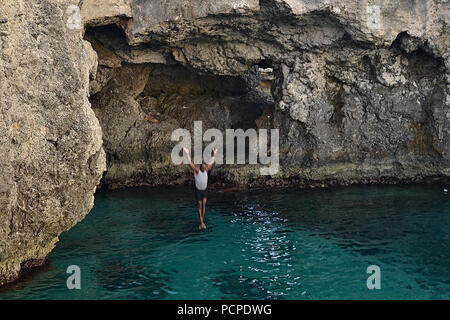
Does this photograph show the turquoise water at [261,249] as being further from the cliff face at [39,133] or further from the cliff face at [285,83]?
the cliff face at [285,83]

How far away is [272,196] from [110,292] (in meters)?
8.17

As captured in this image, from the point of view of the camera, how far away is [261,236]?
1170 cm

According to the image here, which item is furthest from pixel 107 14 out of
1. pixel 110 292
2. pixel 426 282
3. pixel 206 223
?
pixel 426 282

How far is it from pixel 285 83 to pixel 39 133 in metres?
9.67

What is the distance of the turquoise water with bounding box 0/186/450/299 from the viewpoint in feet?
28.2

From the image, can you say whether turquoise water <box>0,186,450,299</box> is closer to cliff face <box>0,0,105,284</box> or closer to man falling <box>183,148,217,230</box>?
man falling <box>183,148,217,230</box>

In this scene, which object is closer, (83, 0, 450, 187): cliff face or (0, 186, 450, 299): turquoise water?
(0, 186, 450, 299): turquoise water

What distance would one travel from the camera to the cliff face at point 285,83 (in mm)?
14727

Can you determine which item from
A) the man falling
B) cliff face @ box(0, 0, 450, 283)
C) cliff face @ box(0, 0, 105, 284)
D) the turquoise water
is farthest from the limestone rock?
the turquoise water

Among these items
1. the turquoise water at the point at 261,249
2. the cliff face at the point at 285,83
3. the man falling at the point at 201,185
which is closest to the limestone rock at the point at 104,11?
the cliff face at the point at 285,83

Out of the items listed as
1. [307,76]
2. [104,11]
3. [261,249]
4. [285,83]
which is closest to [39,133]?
[261,249]

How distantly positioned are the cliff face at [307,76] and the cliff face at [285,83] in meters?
0.03

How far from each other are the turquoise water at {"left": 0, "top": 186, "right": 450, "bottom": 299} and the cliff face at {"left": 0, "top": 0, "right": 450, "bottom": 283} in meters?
1.79
